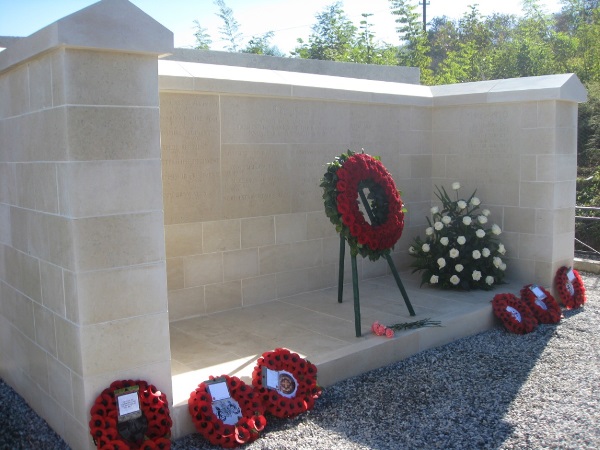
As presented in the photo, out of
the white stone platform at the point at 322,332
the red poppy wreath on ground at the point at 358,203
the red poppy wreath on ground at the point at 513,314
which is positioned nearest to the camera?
the white stone platform at the point at 322,332

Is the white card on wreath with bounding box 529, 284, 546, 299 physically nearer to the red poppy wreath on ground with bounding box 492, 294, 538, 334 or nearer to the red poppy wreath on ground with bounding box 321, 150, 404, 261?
the red poppy wreath on ground with bounding box 492, 294, 538, 334

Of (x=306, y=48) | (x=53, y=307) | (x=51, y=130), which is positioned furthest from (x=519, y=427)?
(x=306, y=48)

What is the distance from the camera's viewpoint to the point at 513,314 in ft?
19.8

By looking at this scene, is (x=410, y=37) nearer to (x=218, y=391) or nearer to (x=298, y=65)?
(x=298, y=65)

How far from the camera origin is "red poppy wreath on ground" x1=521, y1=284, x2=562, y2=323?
6.23m

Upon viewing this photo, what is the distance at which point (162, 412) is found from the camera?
3.63 m

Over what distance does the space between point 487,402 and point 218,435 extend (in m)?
1.88

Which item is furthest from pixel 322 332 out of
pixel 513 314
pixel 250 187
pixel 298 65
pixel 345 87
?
pixel 298 65

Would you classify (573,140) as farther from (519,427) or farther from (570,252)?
(519,427)

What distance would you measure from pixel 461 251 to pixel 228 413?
12.7ft

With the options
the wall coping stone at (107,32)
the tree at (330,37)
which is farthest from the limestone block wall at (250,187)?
the tree at (330,37)

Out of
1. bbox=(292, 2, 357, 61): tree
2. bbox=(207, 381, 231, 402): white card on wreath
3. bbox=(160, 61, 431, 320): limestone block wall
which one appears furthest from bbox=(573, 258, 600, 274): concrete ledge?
bbox=(292, 2, 357, 61): tree

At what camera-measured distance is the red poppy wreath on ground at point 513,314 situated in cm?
595

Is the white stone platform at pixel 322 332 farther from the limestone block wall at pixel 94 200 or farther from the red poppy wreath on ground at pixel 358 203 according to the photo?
the red poppy wreath on ground at pixel 358 203
